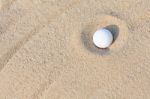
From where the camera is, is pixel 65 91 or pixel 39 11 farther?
pixel 39 11

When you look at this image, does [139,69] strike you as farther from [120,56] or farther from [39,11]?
[39,11]

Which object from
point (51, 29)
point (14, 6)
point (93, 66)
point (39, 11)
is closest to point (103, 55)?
point (93, 66)

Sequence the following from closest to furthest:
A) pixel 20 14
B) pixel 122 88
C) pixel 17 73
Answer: pixel 122 88 < pixel 17 73 < pixel 20 14
